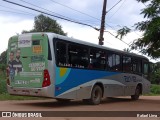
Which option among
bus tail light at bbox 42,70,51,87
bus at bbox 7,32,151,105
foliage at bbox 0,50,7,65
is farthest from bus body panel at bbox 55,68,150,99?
foliage at bbox 0,50,7,65

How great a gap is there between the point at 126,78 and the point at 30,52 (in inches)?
300

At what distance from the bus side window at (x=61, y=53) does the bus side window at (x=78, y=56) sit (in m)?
0.38

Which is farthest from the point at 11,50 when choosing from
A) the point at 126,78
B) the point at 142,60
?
the point at 142,60

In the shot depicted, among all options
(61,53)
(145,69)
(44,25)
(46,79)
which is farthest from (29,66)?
(44,25)

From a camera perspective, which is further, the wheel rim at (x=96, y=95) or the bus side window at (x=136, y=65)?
the bus side window at (x=136, y=65)

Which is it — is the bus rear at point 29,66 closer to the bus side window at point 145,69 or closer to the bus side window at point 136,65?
the bus side window at point 136,65

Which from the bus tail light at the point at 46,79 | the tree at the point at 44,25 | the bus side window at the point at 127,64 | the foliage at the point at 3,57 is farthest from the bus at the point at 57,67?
the foliage at the point at 3,57

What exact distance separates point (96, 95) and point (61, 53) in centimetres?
372

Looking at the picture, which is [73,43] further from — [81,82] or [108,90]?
[108,90]

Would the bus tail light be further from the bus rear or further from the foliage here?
the foliage

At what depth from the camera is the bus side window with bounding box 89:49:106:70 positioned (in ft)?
61.1

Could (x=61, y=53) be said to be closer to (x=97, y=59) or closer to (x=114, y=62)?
(x=97, y=59)

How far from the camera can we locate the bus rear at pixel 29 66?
15.9m

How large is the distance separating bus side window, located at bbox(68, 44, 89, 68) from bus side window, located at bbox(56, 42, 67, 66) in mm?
376
